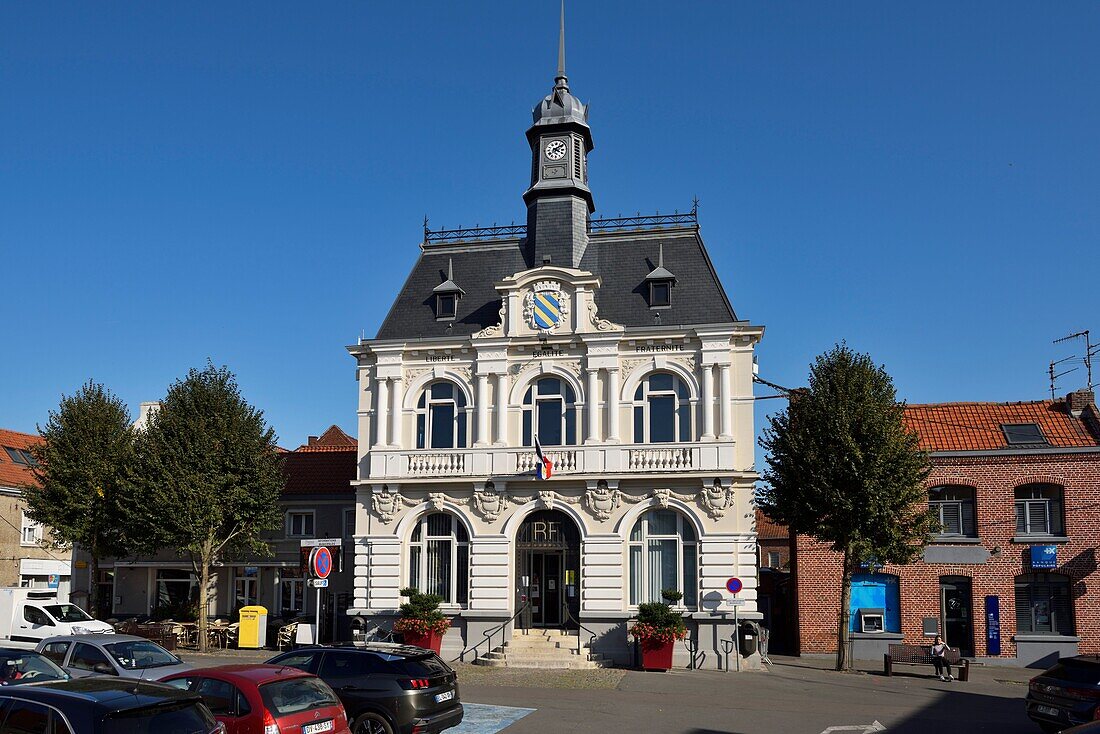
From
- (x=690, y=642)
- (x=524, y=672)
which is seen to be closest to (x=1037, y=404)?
(x=690, y=642)

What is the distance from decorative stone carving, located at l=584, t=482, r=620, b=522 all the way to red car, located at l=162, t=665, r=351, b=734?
53.1ft

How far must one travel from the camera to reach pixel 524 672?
86.8ft

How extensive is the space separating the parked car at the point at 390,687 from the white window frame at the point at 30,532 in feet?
102

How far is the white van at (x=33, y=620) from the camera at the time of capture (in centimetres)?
2934

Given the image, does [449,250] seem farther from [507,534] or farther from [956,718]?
[956,718]

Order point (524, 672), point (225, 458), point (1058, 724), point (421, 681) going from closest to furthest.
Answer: point (421, 681) → point (1058, 724) → point (524, 672) → point (225, 458)

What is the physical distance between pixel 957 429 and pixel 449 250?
1775 centimetres

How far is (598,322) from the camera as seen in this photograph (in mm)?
30516

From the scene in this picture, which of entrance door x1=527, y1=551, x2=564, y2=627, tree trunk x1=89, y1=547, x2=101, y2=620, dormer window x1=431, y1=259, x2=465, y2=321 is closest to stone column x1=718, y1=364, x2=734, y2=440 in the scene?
entrance door x1=527, y1=551, x2=564, y2=627

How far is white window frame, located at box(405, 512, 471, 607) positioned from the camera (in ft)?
99.6

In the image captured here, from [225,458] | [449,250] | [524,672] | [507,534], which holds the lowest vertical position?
[524,672]

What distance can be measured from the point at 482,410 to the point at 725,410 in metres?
7.25

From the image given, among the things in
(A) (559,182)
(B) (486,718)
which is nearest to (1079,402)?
(A) (559,182)

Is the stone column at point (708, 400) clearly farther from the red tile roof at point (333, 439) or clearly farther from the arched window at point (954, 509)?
the red tile roof at point (333, 439)
